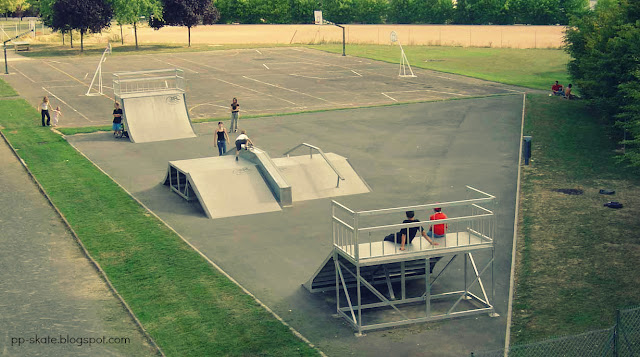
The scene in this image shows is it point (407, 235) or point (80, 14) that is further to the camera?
point (80, 14)

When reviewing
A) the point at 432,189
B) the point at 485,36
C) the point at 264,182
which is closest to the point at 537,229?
the point at 432,189

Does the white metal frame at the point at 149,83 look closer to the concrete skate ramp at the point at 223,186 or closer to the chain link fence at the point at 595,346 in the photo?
the concrete skate ramp at the point at 223,186

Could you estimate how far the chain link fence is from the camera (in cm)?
1487

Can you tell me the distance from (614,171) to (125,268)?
20.6 metres

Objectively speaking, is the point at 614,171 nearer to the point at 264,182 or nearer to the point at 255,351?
the point at 264,182

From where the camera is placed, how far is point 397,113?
46.5 metres

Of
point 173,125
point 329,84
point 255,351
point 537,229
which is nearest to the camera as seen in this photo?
point 255,351

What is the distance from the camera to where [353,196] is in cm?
2856

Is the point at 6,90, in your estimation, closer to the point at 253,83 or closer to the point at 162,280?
the point at 253,83

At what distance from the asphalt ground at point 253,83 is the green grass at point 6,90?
71 centimetres

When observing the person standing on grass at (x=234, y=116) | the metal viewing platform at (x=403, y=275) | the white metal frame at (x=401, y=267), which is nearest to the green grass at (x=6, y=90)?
the person standing on grass at (x=234, y=116)

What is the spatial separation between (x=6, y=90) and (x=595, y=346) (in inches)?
1993

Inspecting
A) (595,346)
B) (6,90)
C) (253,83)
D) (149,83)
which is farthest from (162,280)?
(6,90)

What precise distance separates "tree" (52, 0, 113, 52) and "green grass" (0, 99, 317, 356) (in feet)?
179
